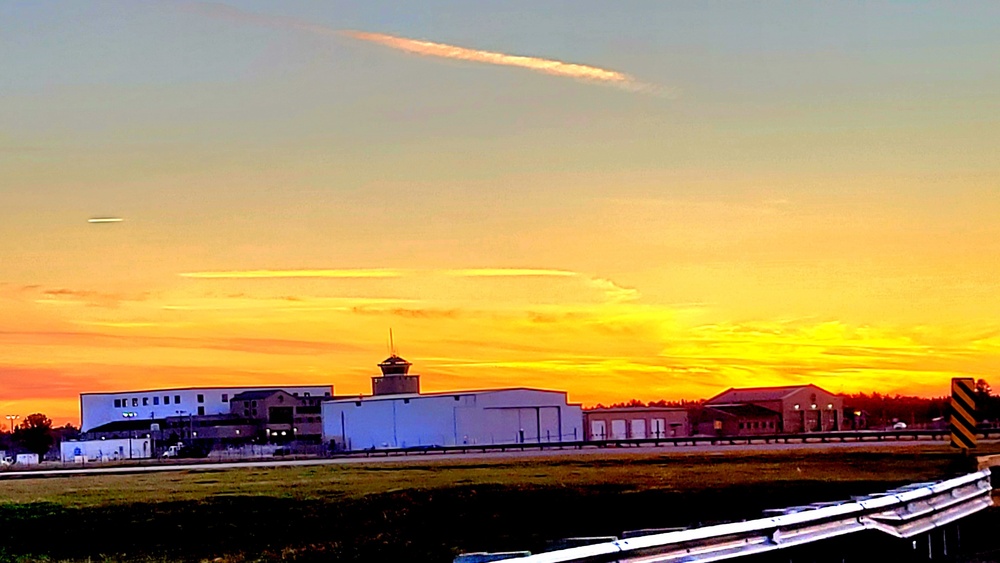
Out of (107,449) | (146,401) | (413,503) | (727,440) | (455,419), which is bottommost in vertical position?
(727,440)

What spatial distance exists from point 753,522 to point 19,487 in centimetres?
6542

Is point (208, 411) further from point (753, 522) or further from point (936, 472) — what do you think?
point (753, 522)

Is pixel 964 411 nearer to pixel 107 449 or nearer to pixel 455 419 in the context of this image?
pixel 455 419

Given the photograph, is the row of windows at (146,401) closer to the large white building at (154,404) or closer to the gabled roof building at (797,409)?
the large white building at (154,404)

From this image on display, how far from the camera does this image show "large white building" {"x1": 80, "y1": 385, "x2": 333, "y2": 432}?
168 metres

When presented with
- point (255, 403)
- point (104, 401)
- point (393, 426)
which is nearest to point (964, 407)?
point (393, 426)

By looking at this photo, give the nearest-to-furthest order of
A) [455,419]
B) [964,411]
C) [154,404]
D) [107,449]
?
[964,411] → [455,419] → [107,449] → [154,404]

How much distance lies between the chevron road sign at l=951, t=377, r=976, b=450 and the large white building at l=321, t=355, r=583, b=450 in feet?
322

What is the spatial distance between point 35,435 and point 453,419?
291 ft

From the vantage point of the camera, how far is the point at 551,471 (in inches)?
2633

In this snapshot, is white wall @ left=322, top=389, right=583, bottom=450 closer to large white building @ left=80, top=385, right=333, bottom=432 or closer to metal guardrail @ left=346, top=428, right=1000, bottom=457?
metal guardrail @ left=346, top=428, right=1000, bottom=457

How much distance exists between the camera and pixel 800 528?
14.4 metres

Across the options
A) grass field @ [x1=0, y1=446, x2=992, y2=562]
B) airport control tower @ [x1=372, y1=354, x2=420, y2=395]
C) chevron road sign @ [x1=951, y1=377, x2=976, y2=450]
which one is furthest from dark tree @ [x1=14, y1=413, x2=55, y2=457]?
chevron road sign @ [x1=951, y1=377, x2=976, y2=450]

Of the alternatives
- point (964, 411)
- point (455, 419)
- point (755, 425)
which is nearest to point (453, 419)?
point (455, 419)
